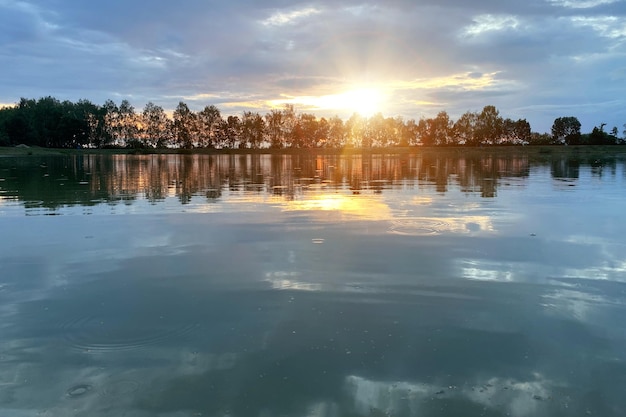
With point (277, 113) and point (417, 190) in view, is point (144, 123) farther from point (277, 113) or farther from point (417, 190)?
point (417, 190)

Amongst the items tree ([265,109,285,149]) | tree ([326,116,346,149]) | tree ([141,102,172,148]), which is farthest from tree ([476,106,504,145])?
tree ([141,102,172,148])

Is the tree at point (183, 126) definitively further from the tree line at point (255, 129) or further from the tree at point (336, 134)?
the tree at point (336, 134)

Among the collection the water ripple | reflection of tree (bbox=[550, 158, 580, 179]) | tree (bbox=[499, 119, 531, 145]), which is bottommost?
the water ripple

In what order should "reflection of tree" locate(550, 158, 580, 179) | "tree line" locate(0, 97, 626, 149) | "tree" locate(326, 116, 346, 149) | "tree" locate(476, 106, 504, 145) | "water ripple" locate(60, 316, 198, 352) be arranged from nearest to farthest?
1. "water ripple" locate(60, 316, 198, 352)
2. "reflection of tree" locate(550, 158, 580, 179)
3. "tree line" locate(0, 97, 626, 149)
4. "tree" locate(476, 106, 504, 145)
5. "tree" locate(326, 116, 346, 149)

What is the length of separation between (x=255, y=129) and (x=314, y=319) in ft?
488

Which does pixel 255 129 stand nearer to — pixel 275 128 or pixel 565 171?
pixel 275 128

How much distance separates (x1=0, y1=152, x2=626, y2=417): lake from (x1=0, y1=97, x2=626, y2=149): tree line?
123492mm

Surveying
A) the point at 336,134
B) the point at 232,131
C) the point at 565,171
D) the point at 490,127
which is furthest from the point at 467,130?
the point at 565,171

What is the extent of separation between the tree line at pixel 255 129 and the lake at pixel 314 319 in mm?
123492

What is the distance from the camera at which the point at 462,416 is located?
145 inches

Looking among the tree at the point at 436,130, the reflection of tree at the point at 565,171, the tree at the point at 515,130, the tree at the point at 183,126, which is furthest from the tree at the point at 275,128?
the reflection of tree at the point at 565,171

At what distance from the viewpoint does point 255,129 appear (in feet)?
495

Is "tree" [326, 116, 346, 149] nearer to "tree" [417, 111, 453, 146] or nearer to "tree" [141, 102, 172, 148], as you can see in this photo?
"tree" [417, 111, 453, 146]

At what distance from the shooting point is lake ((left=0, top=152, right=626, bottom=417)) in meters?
3.94
